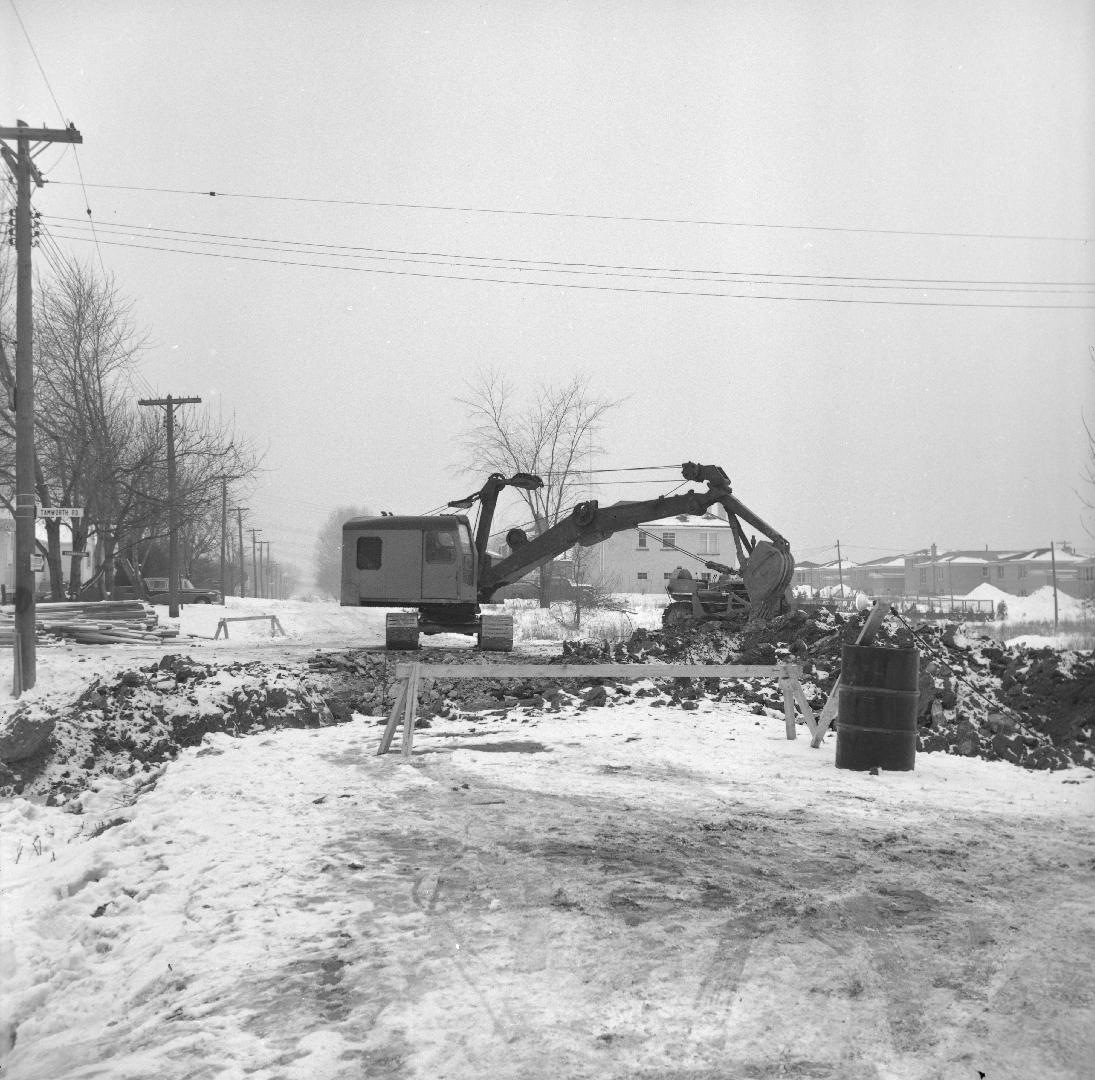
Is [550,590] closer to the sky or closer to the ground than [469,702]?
closer to the sky

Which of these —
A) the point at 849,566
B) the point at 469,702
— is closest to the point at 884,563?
the point at 849,566

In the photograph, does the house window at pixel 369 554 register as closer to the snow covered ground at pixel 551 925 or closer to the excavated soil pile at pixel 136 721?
the excavated soil pile at pixel 136 721

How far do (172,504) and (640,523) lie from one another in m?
16.1

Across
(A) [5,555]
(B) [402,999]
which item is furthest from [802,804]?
(A) [5,555]

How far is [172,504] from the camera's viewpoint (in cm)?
2866

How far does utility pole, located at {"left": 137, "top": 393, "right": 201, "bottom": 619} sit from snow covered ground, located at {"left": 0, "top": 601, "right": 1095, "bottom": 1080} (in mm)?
22187

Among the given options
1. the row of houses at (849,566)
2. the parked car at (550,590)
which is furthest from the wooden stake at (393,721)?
the row of houses at (849,566)

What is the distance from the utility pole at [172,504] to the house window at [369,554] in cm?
1073

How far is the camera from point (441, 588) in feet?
67.2

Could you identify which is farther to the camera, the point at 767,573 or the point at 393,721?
the point at 767,573

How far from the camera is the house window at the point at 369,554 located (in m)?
20.6

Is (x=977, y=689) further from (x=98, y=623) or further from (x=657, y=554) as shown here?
(x=657, y=554)

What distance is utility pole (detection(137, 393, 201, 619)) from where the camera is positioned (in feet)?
96.3

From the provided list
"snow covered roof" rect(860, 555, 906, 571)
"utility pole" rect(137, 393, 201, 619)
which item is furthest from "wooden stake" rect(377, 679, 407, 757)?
"snow covered roof" rect(860, 555, 906, 571)
